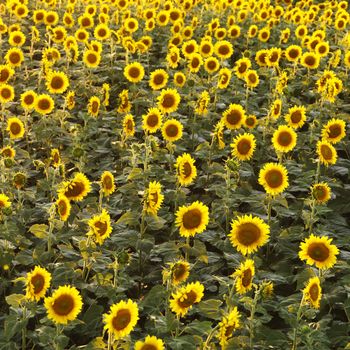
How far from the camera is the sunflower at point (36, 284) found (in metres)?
3.34

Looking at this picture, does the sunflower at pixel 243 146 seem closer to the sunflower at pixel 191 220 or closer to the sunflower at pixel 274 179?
the sunflower at pixel 274 179

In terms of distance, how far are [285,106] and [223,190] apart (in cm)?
210

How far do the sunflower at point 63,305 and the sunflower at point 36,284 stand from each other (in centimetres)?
12

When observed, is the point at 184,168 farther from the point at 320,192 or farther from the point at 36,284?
the point at 36,284

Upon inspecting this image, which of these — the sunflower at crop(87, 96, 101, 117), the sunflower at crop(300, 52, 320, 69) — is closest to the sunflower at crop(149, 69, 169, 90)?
the sunflower at crop(87, 96, 101, 117)

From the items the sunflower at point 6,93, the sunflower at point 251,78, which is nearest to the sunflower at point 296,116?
the sunflower at point 251,78

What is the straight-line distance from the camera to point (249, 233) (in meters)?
3.69

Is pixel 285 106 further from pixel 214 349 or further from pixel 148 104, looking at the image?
pixel 214 349

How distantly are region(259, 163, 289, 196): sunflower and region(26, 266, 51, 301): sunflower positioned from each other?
175 centimetres

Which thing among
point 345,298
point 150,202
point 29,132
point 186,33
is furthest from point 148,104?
point 345,298

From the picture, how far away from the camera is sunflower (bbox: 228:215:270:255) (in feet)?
12.1

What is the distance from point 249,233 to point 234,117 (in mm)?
1861

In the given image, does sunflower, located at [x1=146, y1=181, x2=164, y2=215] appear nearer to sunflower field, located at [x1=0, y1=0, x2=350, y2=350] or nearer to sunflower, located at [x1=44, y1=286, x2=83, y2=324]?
sunflower field, located at [x1=0, y1=0, x2=350, y2=350]

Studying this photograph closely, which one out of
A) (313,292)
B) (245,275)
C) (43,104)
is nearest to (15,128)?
(43,104)
